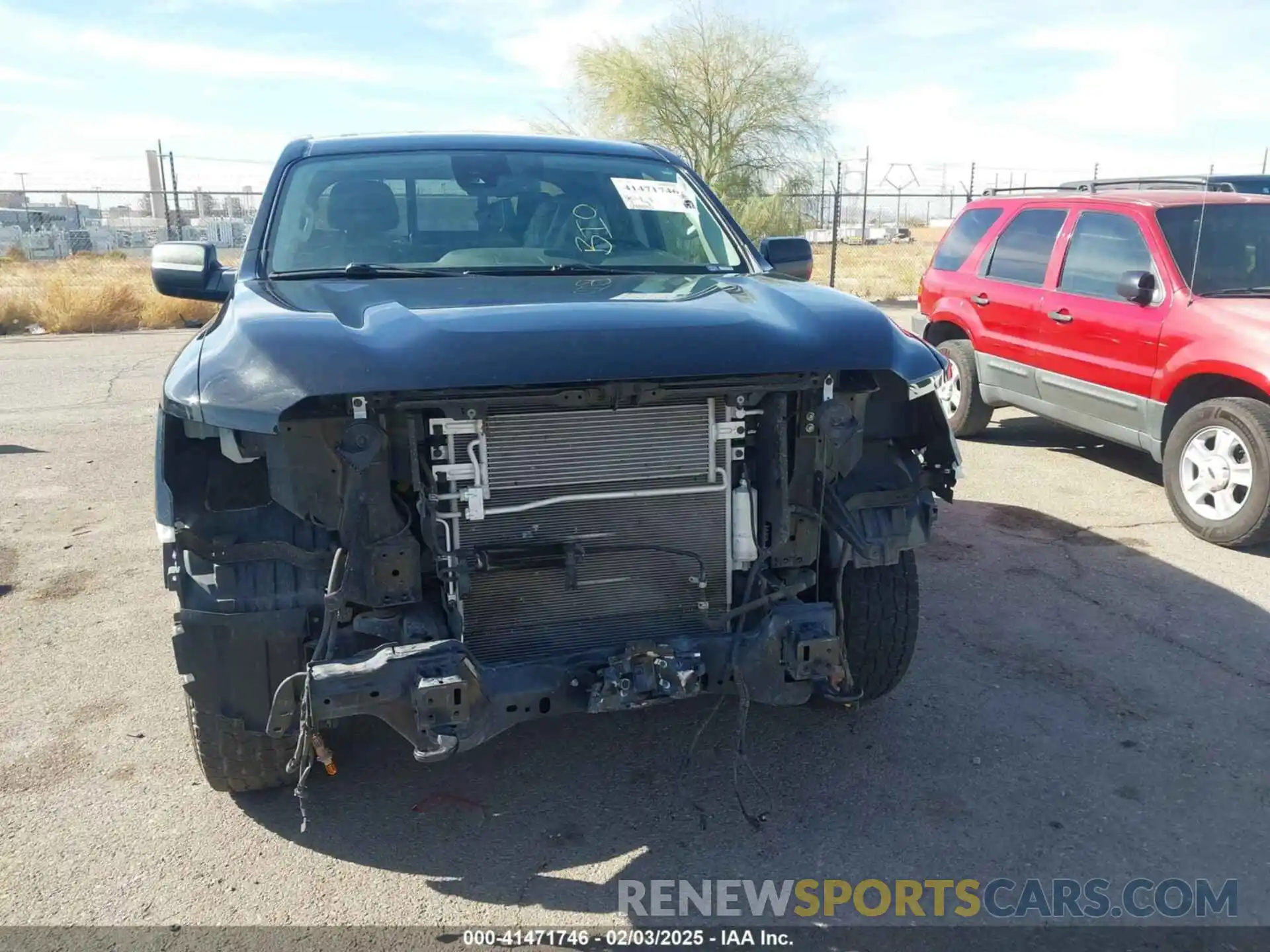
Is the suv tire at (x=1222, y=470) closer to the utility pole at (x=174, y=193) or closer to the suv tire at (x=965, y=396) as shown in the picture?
the suv tire at (x=965, y=396)

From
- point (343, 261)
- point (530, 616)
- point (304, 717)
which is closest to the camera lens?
point (304, 717)

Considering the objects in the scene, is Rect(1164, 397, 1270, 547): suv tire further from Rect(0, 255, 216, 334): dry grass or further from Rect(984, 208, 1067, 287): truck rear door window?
Rect(0, 255, 216, 334): dry grass

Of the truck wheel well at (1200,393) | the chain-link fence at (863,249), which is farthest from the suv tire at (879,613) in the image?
the chain-link fence at (863,249)

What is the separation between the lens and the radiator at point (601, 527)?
2621 millimetres

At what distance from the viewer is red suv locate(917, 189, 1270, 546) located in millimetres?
5207

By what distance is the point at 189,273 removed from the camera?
153 inches

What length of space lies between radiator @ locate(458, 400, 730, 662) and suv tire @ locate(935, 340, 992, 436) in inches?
190

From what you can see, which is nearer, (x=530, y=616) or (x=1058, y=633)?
(x=530, y=616)

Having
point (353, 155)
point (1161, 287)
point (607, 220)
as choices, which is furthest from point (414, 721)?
point (1161, 287)

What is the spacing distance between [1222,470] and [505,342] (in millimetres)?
4449

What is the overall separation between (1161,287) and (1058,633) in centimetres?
255

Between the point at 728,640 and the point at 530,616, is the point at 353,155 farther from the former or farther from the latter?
the point at 728,640

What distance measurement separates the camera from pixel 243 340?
98.3 inches

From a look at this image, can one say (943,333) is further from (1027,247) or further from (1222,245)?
(1222,245)
